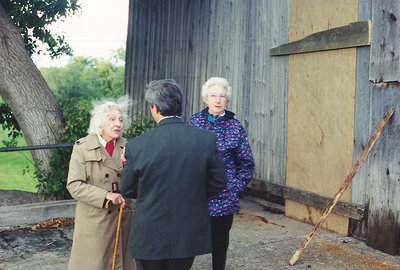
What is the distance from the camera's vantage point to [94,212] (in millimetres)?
3492

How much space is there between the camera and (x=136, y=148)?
2805 millimetres

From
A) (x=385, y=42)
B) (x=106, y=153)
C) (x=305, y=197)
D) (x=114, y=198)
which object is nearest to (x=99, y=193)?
(x=114, y=198)

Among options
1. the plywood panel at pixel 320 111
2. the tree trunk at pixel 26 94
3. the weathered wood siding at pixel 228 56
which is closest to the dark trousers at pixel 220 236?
the plywood panel at pixel 320 111

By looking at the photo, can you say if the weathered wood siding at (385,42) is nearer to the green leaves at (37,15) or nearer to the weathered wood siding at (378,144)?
the weathered wood siding at (378,144)

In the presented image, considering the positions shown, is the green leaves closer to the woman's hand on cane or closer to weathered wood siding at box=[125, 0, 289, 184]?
weathered wood siding at box=[125, 0, 289, 184]

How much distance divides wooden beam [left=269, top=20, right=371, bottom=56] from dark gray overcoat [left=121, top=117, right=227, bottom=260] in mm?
3295

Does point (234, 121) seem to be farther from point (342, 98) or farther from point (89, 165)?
point (342, 98)

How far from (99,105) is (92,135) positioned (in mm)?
236

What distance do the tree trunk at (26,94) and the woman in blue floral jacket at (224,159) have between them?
12.0 feet

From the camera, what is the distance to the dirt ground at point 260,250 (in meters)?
4.87

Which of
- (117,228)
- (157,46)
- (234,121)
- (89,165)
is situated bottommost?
(117,228)

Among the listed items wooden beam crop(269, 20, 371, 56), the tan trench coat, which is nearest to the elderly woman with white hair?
the tan trench coat

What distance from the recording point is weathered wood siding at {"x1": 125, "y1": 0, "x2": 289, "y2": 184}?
6.87 meters

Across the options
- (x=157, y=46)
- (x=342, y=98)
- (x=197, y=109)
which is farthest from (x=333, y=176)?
(x=157, y=46)
